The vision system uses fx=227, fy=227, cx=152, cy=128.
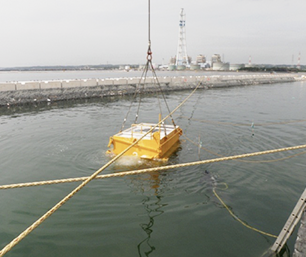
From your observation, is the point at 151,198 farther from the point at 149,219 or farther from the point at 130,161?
the point at 130,161

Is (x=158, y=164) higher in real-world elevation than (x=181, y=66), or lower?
lower

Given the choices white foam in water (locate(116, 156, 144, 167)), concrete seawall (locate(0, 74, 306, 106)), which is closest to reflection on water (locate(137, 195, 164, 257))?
white foam in water (locate(116, 156, 144, 167))

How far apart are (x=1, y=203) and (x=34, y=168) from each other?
282cm

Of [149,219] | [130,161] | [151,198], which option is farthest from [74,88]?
[149,219]

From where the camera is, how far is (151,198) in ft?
27.3

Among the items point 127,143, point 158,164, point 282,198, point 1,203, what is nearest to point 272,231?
point 282,198

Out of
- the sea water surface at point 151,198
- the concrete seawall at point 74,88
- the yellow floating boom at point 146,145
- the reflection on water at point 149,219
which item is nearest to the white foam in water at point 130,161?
the yellow floating boom at point 146,145

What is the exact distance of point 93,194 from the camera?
28.2ft

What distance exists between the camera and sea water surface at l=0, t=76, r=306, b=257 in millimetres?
6176

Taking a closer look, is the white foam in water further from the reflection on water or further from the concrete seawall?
the concrete seawall

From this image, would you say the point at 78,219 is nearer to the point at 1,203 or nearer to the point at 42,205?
the point at 42,205

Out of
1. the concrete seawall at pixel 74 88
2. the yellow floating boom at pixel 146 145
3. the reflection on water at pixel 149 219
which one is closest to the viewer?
the reflection on water at pixel 149 219

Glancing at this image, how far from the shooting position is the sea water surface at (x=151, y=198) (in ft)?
20.3

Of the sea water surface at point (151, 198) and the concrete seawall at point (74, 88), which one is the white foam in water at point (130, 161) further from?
the concrete seawall at point (74, 88)
